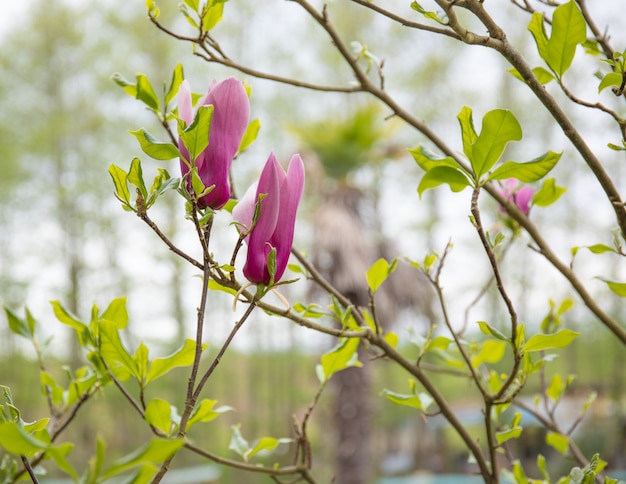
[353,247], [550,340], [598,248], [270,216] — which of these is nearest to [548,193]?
[598,248]

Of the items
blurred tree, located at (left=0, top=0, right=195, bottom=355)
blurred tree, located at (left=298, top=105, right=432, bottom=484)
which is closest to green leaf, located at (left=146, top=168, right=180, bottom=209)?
blurred tree, located at (left=298, top=105, right=432, bottom=484)

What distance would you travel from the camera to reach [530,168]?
1.09 feet

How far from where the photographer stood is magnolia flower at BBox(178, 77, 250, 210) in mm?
283

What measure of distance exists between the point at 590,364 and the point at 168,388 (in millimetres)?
4912

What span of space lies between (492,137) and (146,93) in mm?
182

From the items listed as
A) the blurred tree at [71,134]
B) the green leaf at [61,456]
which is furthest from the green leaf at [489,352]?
the blurred tree at [71,134]

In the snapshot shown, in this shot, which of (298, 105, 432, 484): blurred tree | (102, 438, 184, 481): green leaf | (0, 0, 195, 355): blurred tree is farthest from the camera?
(0, 0, 195, 355): blurred tree

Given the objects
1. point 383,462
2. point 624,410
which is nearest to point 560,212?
point 624,410

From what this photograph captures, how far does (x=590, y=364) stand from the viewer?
767 cm

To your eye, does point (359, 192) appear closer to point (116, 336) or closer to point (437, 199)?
point (437, 199)

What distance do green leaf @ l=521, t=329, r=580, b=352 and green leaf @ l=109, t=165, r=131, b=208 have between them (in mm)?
210

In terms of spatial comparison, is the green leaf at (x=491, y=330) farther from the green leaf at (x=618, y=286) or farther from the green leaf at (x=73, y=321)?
the green leaf at (x=73, y=321)

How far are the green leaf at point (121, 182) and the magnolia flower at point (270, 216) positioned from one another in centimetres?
5

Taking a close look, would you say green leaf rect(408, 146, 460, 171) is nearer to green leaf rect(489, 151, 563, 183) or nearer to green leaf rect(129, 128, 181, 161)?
green leaf rect(489, 151, 563, 183)
